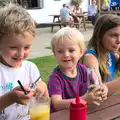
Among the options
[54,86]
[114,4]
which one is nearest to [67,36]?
[54,86]

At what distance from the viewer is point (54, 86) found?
2.05m

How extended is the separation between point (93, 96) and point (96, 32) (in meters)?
1.06

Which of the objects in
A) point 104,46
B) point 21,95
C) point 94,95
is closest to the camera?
point 21,95

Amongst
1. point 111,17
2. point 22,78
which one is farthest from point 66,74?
point 111,17

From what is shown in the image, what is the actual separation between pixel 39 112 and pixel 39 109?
0.05 feet

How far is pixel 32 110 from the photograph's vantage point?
1478 mm

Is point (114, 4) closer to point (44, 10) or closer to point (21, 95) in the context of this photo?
point (44, 10)

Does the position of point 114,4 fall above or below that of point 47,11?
above

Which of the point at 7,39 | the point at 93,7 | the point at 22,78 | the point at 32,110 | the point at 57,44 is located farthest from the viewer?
the point at 93,7

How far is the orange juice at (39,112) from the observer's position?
1468 mm

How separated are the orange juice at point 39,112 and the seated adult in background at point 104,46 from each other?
105cm

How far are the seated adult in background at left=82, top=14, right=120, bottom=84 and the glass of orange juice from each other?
103cm

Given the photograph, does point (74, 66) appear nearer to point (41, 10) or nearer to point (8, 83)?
point (8, 83)

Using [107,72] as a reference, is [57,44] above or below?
above
